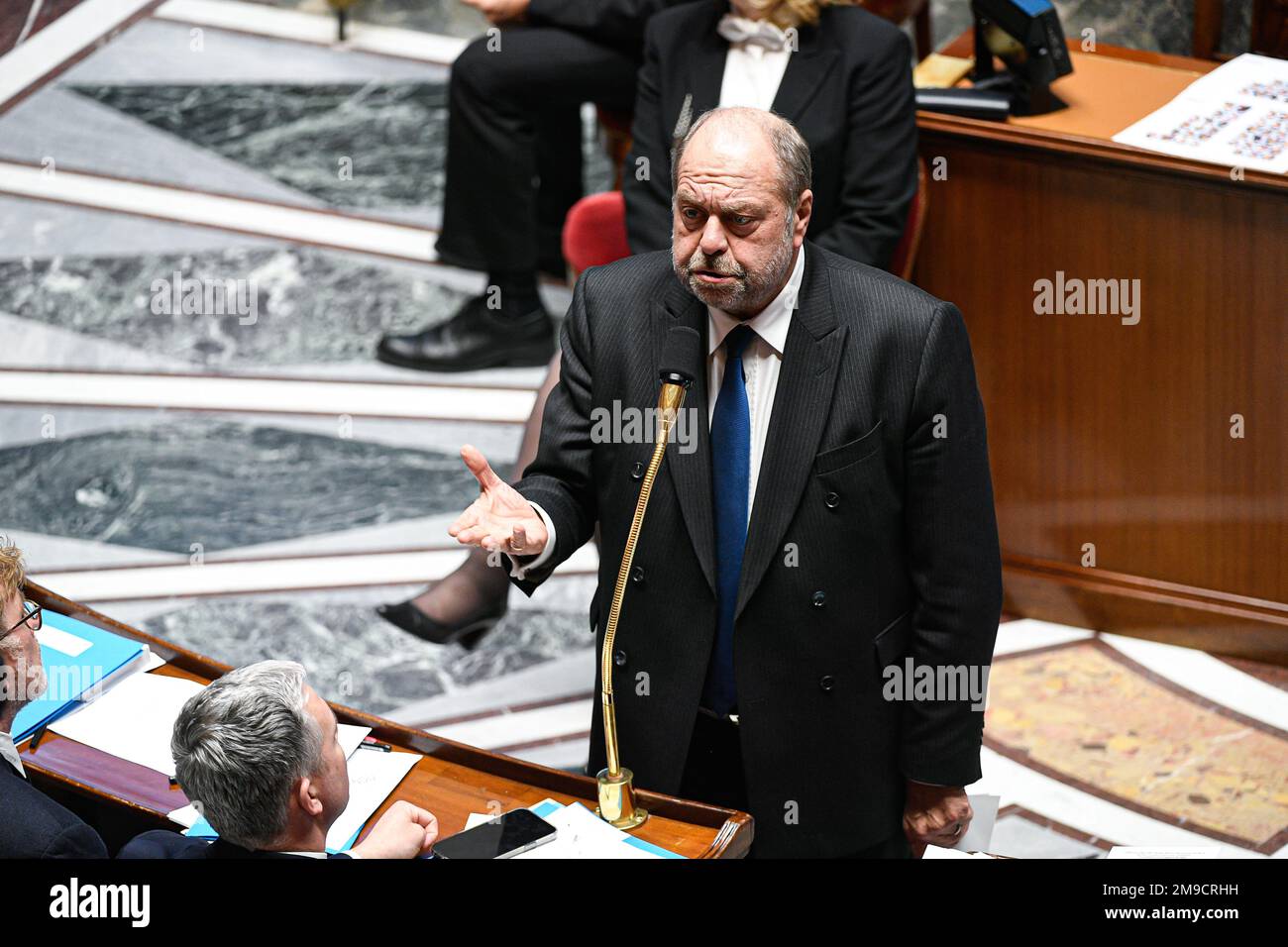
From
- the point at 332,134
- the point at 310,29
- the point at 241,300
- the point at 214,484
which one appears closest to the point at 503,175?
the point at 241,300

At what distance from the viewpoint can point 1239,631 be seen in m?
4.32

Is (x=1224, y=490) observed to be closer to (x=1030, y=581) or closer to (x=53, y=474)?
(x=1030, y=581)

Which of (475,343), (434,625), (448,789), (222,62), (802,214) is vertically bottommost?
(434,625)

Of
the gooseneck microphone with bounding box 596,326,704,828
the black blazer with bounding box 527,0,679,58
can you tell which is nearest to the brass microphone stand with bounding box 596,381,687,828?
the gooseneck microphone with bounding box 596,326,704,828

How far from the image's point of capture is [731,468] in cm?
262

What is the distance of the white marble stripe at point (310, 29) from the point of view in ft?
23.9

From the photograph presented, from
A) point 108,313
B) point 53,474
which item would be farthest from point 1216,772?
point 108,313

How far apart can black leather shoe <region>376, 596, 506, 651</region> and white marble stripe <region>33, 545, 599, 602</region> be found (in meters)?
0.40

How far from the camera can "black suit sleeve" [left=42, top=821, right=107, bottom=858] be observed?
223 centimetres

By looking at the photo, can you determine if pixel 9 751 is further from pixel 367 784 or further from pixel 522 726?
pixel 522 726

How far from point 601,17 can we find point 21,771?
10.6 feet

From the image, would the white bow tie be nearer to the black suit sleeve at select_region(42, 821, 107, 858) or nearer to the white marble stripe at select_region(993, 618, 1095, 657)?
the white marble stripe at select_region(993, 618, 1095, 657)

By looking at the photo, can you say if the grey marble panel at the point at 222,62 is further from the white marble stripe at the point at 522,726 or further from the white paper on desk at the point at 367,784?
the white paper on desk at the point at 367,784

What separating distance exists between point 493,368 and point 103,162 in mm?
1924
